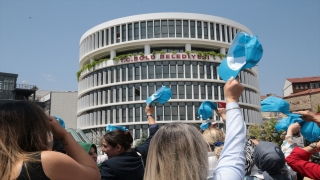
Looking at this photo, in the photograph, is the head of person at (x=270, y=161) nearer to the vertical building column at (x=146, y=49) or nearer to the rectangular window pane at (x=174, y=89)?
the rectangular window pane at (x=174, y=89)

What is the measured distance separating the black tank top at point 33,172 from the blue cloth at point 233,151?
889 millimetres

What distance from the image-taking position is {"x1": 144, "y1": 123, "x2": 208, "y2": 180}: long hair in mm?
1532

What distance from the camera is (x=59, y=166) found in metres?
1.60

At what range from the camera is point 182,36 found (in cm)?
4041

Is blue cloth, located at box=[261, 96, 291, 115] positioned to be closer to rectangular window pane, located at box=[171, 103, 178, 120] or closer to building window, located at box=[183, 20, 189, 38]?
rectangular window pane, located at box=[171, 103, 178, 120]

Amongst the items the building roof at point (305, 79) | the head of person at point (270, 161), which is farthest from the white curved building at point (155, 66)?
the head of person at point (270, 161)

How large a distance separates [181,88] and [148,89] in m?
4.37

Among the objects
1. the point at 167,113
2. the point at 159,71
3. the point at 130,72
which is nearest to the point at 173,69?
the point at 159,71

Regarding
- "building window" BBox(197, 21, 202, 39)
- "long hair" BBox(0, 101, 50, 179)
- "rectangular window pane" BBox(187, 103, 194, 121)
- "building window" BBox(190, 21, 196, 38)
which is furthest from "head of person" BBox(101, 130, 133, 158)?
"building window" BBox(197, 21, 202, 39)

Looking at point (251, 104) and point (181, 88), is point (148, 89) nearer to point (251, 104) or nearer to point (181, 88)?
point (181, 88)

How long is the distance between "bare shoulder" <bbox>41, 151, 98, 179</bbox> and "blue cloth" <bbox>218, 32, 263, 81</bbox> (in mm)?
1084

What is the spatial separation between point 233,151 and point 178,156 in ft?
0.94

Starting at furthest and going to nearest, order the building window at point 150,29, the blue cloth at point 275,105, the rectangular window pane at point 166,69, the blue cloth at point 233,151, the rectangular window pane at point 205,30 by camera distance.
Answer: the rectangular window pane at point 205,30, the building window at point 150,29, the rectangular window pane at point 166,69, the blue cloth at point 275,105, the blue cloth at point 233,151

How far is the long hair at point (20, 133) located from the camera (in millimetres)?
1597
